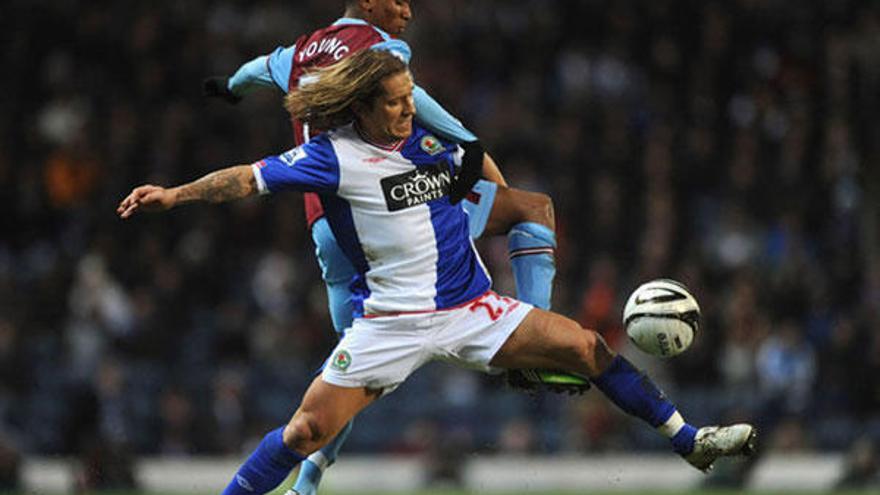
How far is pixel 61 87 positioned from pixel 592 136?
17.0 ft

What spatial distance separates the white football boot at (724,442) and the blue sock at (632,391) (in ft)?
0.62

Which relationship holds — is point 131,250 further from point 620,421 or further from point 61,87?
point 620,421

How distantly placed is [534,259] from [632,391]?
80 centimetres

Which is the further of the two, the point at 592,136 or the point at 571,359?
the point at 592,136

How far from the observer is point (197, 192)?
659 cm

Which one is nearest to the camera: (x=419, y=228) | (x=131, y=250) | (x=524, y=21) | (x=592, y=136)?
(x=419, y=228)

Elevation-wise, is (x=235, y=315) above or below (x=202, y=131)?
below

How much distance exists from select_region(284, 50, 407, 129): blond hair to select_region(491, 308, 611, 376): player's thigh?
1.22 meters

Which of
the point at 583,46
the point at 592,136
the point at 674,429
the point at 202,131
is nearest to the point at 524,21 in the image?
the point at 583,46

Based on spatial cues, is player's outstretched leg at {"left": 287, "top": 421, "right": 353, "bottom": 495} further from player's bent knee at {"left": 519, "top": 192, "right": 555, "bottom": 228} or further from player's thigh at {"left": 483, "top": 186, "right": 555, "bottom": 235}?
player's bent knee at {"left": 519, "top": 192, "right": 555, "bottom": 228}

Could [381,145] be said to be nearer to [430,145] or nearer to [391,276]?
[430,145]

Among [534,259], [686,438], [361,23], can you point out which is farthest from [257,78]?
[686,438]

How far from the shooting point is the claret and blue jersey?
6.85 meters

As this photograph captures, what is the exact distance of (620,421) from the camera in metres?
13.5
